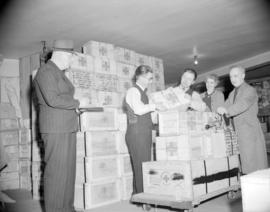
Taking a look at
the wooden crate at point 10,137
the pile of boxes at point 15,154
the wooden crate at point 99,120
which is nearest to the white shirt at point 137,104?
the wooden crate at point 99,120

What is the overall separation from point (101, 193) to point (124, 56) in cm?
280

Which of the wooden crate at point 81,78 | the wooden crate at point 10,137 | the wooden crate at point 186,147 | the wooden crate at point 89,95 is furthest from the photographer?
the wooden crate at point 10,137

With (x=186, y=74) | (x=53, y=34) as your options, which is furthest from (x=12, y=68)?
(x=186, y=74)

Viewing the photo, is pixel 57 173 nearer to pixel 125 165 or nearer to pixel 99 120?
pixel 99 120

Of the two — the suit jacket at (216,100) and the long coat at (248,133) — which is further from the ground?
the suit jacket at (216,100)

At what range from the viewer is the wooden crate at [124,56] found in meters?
5.52

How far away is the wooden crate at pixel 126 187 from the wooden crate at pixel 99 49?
2.25 metres

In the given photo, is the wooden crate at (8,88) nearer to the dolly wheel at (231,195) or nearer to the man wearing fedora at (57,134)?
the man wearing fedora at (57,134)

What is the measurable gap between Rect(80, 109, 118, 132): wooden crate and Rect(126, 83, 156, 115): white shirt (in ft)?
2.14

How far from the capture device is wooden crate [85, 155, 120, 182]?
3740 millimetres

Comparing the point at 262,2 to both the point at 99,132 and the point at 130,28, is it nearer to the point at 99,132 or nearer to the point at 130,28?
the point at 130,28

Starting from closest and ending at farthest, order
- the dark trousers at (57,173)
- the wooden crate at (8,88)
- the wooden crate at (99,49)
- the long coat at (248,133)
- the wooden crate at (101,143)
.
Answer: the dark trousers at (57,173) < the long coat at (248,133) < the wooden crate at (101,143) < the wooden crate at (99,49) < the wooden crate at (8,88)

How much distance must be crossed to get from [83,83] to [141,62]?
1847 mm

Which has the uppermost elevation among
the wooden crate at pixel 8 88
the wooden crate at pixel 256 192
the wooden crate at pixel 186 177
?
the wooden crate at pixel 8 88
